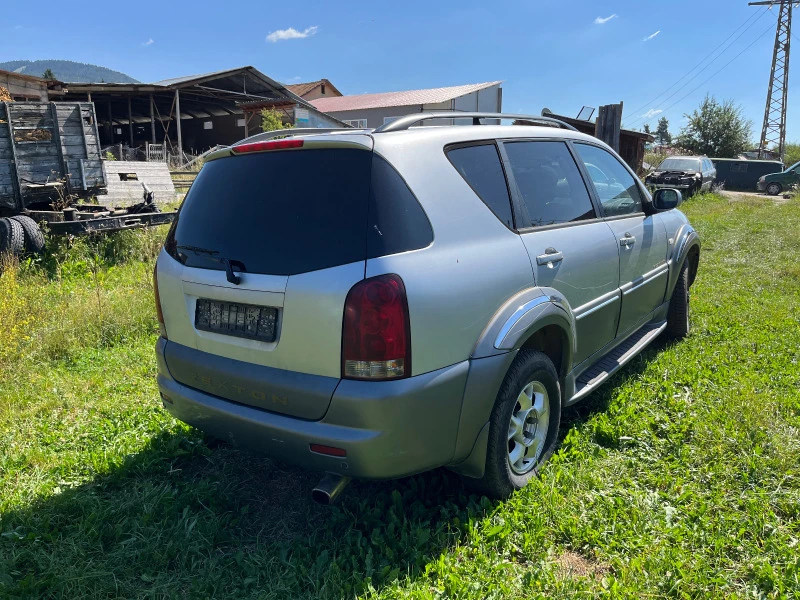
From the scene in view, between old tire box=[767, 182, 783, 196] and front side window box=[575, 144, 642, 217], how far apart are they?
25.6 meters

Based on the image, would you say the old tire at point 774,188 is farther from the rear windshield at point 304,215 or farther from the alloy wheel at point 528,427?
the rear windshield at point 304,215

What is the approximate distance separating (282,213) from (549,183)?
1693 mm

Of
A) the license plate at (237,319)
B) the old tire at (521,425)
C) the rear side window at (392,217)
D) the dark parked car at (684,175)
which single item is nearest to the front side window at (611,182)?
the old tire at (521,425)

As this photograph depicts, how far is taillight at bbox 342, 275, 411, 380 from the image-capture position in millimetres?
2240

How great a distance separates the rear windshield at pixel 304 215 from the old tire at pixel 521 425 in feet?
2.88

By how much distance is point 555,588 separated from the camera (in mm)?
2348

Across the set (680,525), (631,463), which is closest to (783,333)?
(631,463)

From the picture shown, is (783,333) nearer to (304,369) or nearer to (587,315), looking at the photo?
(587,315)

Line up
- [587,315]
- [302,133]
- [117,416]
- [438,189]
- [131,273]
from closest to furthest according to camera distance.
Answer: [438,189]
[302,133]
[587,315]
[117,416]
[131,273]

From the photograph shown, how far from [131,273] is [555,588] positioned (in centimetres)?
688

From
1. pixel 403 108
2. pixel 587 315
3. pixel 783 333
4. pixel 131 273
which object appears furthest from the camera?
pixel 403 108

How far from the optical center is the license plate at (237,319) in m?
2.49

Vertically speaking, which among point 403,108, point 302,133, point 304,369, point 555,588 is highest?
point 403,108

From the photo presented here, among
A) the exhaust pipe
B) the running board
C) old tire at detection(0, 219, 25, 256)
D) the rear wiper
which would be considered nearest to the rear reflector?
the exhaust pipe
